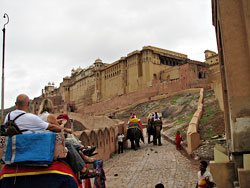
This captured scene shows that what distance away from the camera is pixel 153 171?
7.36 meters

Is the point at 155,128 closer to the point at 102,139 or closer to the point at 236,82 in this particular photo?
the point at 102,139

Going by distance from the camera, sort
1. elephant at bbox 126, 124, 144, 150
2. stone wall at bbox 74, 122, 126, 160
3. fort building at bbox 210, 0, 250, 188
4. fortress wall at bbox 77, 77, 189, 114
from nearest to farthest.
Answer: fort building at bbox 210, 0, 250, 188 < stone wall at bbox 74, 122, 126, 160 < elephant at bbox 126, 124, 144, 150 < fortress wall at bbox 77, 77, 189, 114

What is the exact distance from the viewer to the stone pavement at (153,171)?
621 cm

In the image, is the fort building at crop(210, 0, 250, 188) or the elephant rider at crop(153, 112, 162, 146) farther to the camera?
the elephant rider at crop(153, 112, 162, 146)

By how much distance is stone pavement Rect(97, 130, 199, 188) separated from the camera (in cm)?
621

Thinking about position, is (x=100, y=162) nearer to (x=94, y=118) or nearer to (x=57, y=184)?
(x=57, y=184)

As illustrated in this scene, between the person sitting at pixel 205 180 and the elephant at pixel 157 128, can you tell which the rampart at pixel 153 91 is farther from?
the person sitting at pixel 205 180

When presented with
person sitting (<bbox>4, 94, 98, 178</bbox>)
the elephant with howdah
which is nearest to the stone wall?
the elephant with howdah

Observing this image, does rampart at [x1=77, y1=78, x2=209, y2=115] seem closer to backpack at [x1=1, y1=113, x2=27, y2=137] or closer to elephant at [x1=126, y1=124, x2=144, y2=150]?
elephant at [x1=126, y1=124, x2=144, y2=150]

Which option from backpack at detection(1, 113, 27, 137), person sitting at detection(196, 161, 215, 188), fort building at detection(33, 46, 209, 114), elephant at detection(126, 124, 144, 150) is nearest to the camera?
backpack at detection(1, 113, 27, 137)

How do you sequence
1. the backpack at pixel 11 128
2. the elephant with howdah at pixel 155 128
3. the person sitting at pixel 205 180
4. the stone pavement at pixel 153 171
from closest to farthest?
the backpack at pixel 11 128 < the person sitting at pixel 205 180 < the stone pavement at pixel 153 171 < the elephant with howdah at pixel 155 128

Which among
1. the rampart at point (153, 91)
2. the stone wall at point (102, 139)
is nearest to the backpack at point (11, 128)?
the stone wall at point (102, 139)

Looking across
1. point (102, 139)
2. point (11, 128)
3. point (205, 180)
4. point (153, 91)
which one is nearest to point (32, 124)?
point (11, 128)

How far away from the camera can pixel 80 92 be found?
237 feet
